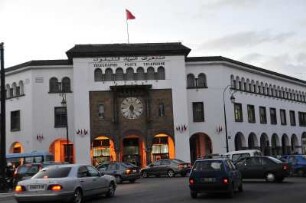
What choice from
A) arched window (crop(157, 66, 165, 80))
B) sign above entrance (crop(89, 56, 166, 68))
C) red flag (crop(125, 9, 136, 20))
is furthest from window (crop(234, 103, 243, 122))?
red flag (crop(125, 9, 136, 20))

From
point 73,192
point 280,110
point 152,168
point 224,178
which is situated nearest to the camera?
point 73,192

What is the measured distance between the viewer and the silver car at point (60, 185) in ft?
52.6

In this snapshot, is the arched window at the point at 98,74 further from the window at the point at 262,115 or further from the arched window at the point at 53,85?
the window at the point at 262,115

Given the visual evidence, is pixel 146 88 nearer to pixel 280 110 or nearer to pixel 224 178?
pixel 280 110

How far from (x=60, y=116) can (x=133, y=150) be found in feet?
29.0

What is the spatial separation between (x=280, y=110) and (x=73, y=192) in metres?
55.0

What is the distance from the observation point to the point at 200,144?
187 ft

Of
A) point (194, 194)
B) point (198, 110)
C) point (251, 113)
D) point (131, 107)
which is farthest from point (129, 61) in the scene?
point (194, 194)

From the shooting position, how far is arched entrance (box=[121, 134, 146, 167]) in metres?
52.4

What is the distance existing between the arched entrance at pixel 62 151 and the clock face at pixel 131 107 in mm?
7207

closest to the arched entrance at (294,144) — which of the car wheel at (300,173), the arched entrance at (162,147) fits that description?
the arched entrance at (162,147)

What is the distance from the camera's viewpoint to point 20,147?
53.8 m

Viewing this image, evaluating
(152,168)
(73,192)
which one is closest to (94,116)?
(152,168)

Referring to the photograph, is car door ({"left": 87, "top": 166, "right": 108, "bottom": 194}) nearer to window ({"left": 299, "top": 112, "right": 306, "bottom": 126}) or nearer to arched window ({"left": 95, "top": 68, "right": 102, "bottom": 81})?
arched window ({"left": 95, "top": 68, "right": 102, "bottom": 81})
